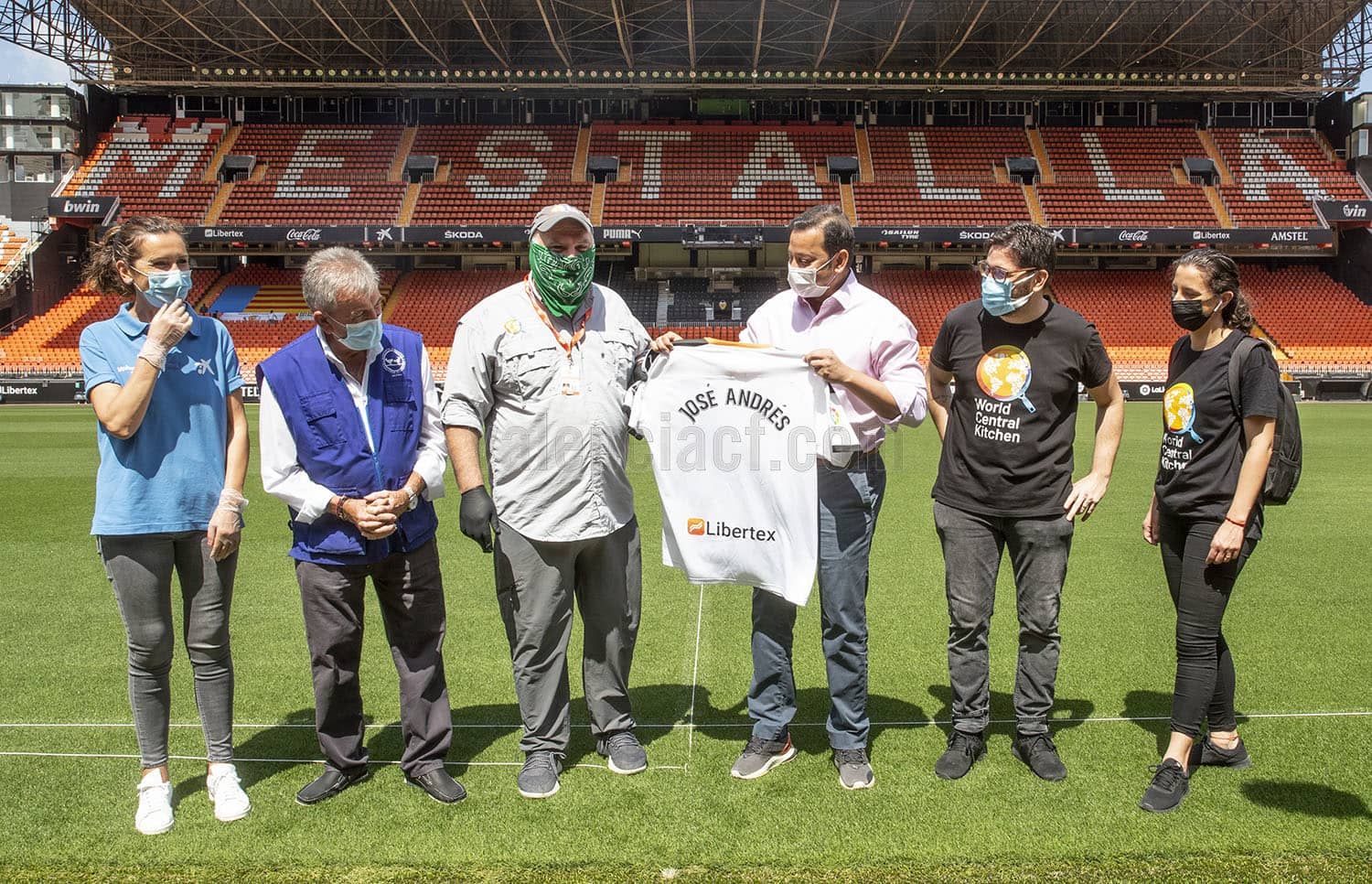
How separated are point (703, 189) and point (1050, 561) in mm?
31314

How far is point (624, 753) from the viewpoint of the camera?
4.09 metres

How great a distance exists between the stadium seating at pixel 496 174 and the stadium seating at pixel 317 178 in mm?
1220

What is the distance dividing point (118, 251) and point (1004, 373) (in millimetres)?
3330

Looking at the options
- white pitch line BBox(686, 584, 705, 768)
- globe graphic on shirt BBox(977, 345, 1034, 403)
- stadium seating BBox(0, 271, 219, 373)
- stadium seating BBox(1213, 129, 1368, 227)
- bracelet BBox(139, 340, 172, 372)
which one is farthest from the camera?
stadium seating BBox(1213, 129, 1368, 227)

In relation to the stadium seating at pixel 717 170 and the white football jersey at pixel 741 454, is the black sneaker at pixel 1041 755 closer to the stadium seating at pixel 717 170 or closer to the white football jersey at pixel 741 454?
the white football jersey at pixel 741 454

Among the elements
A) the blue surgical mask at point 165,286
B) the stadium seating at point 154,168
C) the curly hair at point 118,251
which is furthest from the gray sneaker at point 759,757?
the stadium seating at point 154,168

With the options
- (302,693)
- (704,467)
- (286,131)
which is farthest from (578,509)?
(286,131)

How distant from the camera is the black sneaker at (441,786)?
3812 millimetres

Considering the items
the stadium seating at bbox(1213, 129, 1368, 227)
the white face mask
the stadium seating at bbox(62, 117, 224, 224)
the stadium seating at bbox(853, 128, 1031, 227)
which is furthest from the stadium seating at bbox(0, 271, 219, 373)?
the stadium seating at bbox(1213, 129, 1368, 227)

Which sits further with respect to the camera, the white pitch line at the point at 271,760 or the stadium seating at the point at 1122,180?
the stadium seating at the point at 1122,180

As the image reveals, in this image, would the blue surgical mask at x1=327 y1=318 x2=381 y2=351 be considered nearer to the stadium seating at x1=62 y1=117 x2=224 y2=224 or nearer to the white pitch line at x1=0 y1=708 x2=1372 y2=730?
the white pitch line at x1=0 y1=708 x2=1372 y2=730

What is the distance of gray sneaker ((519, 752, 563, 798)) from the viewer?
12.6 feet

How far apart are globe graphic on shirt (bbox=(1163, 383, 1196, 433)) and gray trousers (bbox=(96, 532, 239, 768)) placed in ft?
12.0

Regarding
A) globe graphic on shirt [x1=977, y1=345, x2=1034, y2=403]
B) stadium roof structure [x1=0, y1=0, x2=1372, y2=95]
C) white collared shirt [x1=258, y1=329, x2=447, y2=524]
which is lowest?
white collared shirt [x1=258, y1=329, x2=447, y2=524]
